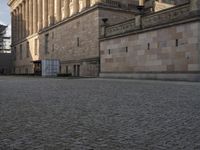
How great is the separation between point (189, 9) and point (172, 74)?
5634 millimetres

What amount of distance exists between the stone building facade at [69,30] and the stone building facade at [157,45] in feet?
16.9

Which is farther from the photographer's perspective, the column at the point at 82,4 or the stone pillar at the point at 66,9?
the stone pillar at the point at 66,9

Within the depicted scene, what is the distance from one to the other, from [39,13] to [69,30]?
846 inches

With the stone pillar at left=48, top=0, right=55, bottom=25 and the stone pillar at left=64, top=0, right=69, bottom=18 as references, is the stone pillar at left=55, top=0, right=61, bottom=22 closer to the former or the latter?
the stone pillar at left=48, top=0, right=55, bottom=25

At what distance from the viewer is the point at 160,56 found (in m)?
30.3

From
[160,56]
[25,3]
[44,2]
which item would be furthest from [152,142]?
[25,3]

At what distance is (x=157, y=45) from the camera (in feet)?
101

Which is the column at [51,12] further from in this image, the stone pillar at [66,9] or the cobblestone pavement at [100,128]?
the cobblestone pavement at [100,128]

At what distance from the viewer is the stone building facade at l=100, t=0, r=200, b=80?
88.0 ft

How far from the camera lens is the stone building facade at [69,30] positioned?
44.2 meters

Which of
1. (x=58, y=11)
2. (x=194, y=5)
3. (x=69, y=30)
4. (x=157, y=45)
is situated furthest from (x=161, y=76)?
(x=58, y=11)

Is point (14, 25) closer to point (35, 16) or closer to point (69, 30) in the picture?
point (35, 16)

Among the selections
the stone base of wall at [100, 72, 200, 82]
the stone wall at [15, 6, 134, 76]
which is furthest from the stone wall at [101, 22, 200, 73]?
the stone wall at [15, 6, 134, 76]

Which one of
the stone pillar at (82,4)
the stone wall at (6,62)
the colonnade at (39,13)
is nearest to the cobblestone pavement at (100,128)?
the colonnade at (39,13)
